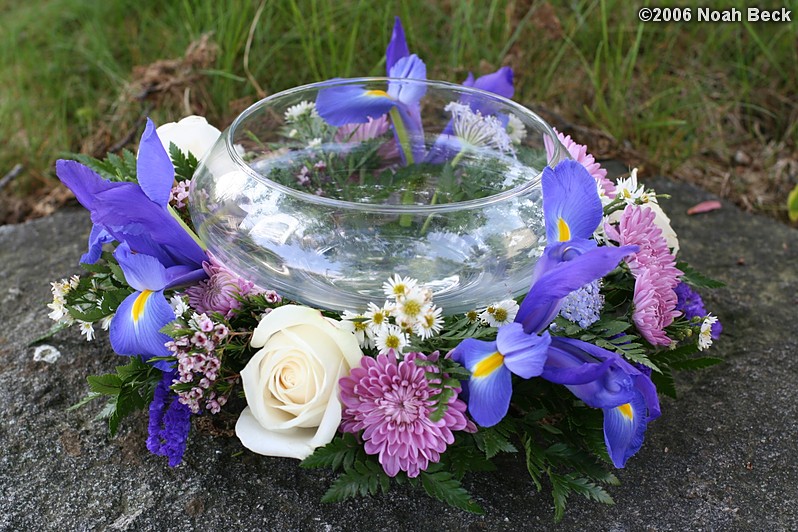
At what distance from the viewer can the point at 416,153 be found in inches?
59.3

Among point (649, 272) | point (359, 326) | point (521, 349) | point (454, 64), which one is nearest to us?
point (521, 349)

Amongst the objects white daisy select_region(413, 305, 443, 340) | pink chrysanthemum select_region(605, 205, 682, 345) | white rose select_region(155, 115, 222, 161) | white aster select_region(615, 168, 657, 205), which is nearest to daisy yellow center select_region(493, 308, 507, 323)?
white daisy select_region(413, 305, 443, 340)

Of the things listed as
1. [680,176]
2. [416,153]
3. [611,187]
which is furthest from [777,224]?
[416,153]

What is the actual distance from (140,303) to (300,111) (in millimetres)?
501

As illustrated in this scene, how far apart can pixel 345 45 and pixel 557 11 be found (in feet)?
2.26

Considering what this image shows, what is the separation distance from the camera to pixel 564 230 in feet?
3.46

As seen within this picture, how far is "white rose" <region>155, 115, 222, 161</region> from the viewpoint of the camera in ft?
4.70

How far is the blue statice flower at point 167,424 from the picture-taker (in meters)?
1.12

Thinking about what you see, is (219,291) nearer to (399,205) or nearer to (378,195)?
→ (399,205)

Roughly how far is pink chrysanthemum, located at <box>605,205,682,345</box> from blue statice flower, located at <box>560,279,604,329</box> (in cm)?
9

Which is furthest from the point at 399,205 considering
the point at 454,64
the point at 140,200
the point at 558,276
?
the point at 454,64

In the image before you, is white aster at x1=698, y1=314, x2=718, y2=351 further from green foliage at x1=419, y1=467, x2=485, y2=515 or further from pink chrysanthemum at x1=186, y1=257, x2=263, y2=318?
pink chrysanthemum at x1=186, y1=257, x2=263, y2=318

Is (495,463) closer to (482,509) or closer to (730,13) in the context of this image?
(482,509)
